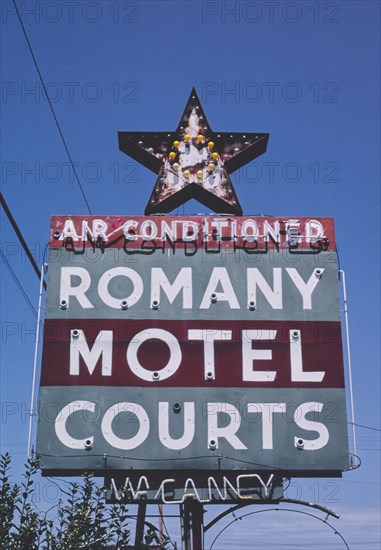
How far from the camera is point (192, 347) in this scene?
60.2 ft

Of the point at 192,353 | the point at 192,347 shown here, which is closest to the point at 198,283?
the point at 192,347

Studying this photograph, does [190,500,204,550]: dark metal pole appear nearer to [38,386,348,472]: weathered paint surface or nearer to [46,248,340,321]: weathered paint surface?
[38,386,348,472]: weathered paint surface

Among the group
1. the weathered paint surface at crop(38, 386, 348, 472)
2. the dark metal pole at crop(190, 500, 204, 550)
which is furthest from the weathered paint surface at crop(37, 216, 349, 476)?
the dark metal pole at crop(190, 500, 204, 550)

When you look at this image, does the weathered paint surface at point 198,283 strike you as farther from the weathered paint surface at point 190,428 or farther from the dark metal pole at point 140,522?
the dark metal pole at point 140,522

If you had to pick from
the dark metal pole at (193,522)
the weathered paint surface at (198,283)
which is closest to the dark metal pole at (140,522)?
the dark metal pole at (193,522)

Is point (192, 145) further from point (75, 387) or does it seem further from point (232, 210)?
point (75, 387)

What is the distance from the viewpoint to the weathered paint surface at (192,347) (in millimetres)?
17594

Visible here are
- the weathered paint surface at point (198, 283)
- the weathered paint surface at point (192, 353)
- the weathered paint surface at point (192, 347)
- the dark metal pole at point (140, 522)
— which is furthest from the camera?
the weathered paint surface at point (198, 283)

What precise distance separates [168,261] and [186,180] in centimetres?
254

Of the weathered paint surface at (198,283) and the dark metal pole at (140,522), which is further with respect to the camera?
the weathered paint surface at (198,283)

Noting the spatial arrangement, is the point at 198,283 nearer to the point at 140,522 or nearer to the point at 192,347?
the point at 192,347

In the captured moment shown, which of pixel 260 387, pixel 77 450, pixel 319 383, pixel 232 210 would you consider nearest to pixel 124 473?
pixel 77 450

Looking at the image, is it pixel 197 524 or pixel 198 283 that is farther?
pixel 198 283

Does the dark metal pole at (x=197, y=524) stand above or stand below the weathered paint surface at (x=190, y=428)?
below
